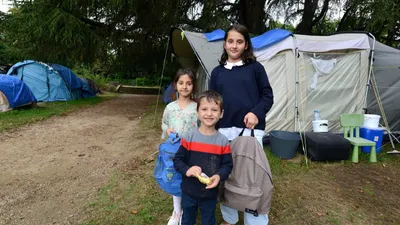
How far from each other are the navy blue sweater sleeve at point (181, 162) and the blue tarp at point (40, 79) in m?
9.67

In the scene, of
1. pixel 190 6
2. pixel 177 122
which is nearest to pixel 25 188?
pixel 177 122

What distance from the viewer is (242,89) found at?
1832 millimetres

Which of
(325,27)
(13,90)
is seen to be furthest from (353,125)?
(13,90)

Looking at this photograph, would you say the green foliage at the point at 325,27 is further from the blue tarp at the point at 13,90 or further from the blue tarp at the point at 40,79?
the blue tarp at the point at 40,79

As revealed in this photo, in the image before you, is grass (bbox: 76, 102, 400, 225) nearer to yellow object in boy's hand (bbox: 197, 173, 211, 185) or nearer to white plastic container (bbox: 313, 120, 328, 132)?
white plastic container (bbox: 313, 120, 328, 132)

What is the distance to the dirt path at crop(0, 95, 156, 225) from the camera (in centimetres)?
249

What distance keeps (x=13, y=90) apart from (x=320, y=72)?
305 inches

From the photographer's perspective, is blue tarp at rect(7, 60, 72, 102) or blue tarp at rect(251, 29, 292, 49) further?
blue tarp at rect(7, 60, 72, 102)

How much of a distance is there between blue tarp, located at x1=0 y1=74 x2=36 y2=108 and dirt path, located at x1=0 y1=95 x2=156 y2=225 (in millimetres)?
1707

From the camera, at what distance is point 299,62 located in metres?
4.42

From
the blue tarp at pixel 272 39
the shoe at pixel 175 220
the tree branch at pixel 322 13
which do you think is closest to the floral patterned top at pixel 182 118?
the shoe at pixel 175 220

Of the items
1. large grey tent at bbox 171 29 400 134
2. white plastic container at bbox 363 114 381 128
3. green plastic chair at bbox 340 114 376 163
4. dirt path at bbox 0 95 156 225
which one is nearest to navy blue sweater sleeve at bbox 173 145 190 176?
dirt path at bbox 0 95 156 225

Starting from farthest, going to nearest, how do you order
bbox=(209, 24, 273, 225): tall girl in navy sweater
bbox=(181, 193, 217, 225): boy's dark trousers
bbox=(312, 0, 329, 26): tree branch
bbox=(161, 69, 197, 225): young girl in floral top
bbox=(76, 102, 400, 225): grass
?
bbox=(312, 0, 329, 26): tree branch < bbox=(76, 102, 400, 225): grass < bbox=(161, 69, 197, 225): young girl in floral top < bbox=(209, 24, 273, 225): tall girl in navy sweater < bbox=(181, 193, 217, 225): boy's dark trousers

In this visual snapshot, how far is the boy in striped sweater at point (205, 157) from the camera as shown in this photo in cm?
162
